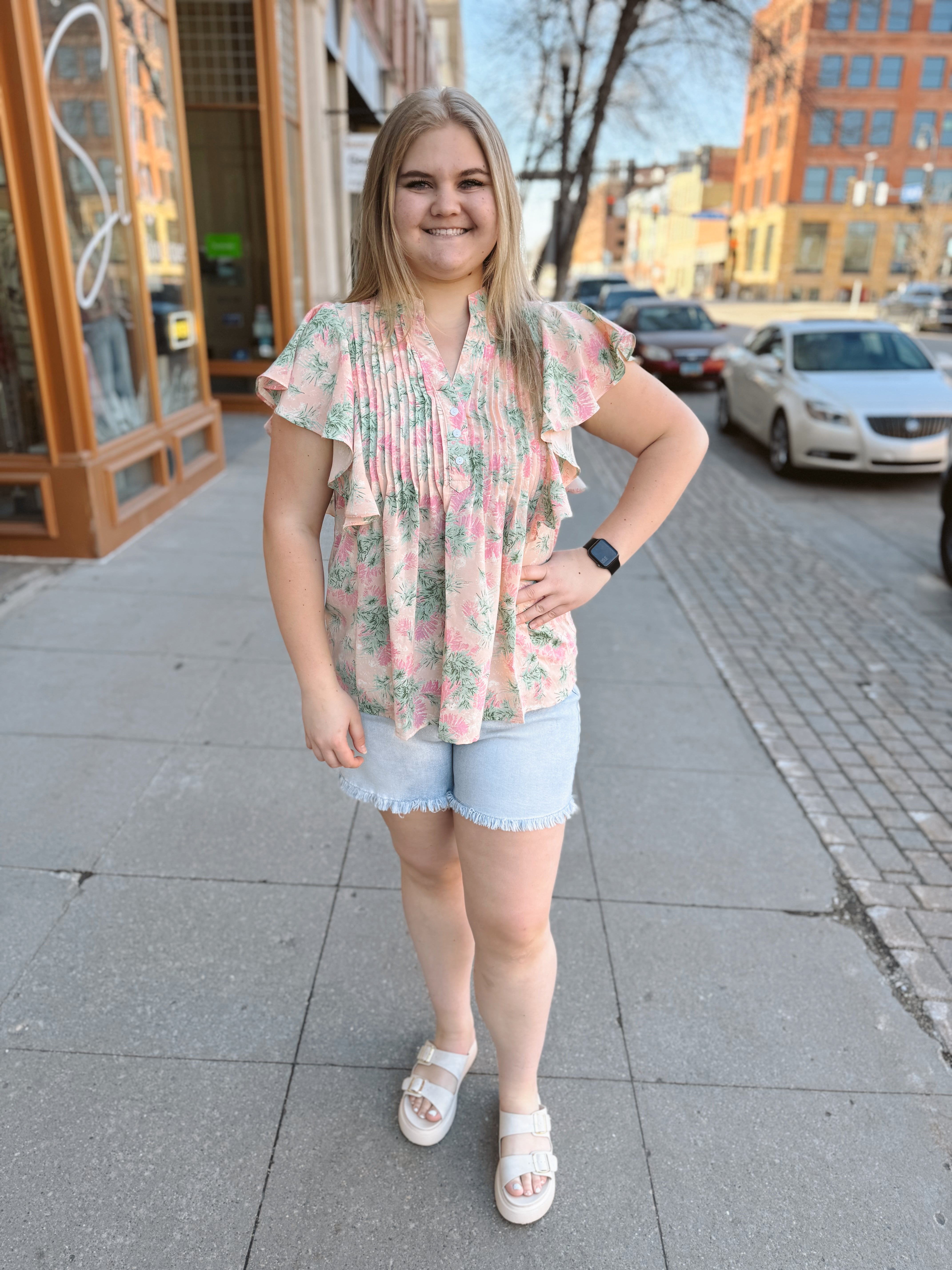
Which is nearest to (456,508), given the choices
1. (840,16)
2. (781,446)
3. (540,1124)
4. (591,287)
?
(540,1124)

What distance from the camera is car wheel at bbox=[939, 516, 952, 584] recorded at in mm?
6492

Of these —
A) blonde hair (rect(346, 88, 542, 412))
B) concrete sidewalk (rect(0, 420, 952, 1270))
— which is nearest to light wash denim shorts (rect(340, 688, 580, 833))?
blonde hair (rect(346, 88, 542, 412))

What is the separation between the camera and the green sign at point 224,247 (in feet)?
36.1

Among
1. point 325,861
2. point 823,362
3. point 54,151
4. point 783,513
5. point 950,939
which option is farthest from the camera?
point 823,362

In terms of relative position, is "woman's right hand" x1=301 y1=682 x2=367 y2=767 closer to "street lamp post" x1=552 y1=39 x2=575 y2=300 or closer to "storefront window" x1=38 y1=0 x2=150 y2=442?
"storefront window" x1=38 y1=0 x2=150 y2=442

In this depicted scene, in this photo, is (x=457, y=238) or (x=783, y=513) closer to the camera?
(x=457, y=238)

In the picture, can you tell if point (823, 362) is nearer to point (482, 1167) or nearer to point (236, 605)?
point (236, 605)

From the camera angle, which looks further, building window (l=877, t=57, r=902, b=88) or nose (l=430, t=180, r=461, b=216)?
building window (l=877, t=57, r=902, b=88)

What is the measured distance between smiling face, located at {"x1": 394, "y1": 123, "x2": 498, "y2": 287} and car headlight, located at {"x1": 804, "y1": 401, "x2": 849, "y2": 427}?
28.3ft

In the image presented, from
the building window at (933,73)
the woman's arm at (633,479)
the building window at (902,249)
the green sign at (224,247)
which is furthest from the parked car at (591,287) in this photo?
the building window at (933,73)

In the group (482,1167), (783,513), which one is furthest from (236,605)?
(783,513)

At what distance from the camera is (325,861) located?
2973mm

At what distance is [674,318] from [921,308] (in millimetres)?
25341

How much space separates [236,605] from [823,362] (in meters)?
7.85
